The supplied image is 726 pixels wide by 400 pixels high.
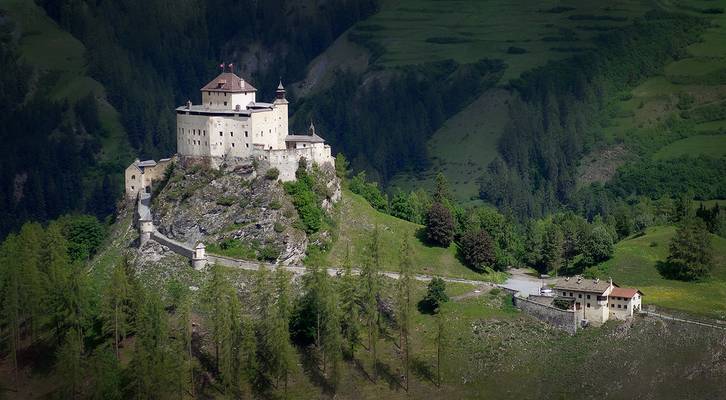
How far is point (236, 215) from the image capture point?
19400cm

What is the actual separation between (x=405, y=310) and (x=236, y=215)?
2892 cm

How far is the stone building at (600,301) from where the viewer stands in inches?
7229

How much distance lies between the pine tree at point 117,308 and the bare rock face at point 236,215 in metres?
17.3

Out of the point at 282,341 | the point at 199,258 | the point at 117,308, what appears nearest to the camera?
the point at 282,341

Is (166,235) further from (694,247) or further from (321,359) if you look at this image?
(694,247)

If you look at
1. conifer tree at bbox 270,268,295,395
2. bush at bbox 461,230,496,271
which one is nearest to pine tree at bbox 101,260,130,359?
conifer tree at bbox 270,268,295,395

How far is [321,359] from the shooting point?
177 m

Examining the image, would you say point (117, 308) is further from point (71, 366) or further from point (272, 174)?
point (272, 174)

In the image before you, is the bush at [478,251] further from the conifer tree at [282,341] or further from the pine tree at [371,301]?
the conifer tree at [282,341]

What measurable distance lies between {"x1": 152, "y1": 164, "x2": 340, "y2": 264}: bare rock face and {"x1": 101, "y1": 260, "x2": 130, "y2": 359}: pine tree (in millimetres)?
17348

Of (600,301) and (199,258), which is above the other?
(199,258)

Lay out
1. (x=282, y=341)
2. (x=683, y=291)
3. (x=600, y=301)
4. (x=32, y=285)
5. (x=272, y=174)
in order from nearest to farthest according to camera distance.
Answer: (x=282, y=341), (x=32, y=285), (x=600, y=301), (x=683, y=291), (x=272, y=174)

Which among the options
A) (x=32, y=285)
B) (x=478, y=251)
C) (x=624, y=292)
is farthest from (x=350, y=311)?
(x=32, y=285)

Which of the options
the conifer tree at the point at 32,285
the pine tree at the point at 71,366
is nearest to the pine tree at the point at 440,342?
the pine tree at the point at 71,366
